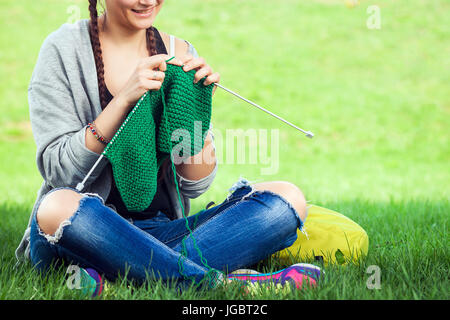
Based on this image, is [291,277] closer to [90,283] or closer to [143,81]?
[90,283]

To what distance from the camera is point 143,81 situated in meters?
1.67

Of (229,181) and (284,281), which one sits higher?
(284,281)

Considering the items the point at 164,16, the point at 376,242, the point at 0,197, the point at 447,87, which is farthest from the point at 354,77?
the point at 376,242

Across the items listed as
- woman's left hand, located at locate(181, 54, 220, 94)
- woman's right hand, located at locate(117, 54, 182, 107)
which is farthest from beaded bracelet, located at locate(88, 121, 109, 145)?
woman's left hand, located at locate(181, 54, 220, 94)

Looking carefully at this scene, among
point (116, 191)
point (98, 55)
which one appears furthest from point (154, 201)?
point (98, 55)

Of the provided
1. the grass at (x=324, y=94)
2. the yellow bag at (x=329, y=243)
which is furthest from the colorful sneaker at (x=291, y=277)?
the grass at (x=324, y=94)

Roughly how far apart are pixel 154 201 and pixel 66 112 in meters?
0.44

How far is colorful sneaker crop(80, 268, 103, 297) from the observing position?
1.48 metres

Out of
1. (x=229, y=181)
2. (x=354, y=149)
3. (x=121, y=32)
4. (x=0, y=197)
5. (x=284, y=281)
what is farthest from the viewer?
(x=354, y=149)

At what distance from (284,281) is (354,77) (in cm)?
604

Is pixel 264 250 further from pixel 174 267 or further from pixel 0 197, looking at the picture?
pixel 0 197

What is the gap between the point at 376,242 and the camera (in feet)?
7.03

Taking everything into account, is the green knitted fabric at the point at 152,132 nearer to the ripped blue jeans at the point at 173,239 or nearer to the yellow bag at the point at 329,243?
the ripped blue jeans at the point at 173,239

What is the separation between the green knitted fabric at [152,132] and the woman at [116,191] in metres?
0.04
